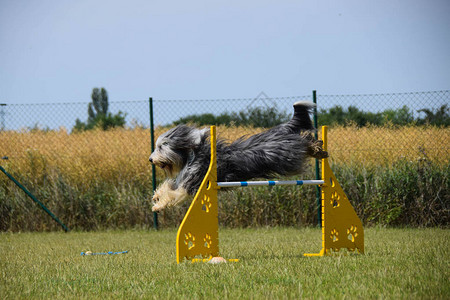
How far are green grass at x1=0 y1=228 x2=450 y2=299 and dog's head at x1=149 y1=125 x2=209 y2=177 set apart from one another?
969 millimetres

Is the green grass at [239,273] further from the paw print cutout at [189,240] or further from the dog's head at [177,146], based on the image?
the dog's head at [177,146]

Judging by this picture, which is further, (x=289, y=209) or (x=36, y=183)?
(x=36, y=183)

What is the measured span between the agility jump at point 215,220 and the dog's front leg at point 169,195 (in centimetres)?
43

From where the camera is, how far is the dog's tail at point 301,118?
531 cm

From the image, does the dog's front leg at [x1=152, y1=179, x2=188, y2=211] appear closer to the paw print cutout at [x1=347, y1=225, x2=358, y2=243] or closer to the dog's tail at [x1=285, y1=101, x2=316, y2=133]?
the dog's tail at [x1=285, y1=101, x2=316, y2=133]

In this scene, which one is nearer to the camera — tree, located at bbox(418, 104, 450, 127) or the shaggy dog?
the shaggy dog

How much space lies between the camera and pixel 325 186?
496 centimetres

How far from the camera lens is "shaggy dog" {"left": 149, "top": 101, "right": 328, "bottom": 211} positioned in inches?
195

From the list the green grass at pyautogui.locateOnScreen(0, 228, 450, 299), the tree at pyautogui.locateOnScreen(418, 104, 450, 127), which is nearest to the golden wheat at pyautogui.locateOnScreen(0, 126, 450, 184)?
the tree at pyautogui.locateOnScreen(418, 104, 450, 127)

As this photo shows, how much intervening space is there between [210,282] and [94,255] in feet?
8.00

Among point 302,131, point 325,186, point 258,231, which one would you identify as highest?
point 302,131

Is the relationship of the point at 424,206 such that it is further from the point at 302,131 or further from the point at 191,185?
the point at 191,185

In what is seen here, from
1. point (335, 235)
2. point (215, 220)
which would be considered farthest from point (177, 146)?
point (335, 235)

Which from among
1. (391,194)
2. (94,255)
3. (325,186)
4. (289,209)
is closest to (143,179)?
(289,209)
